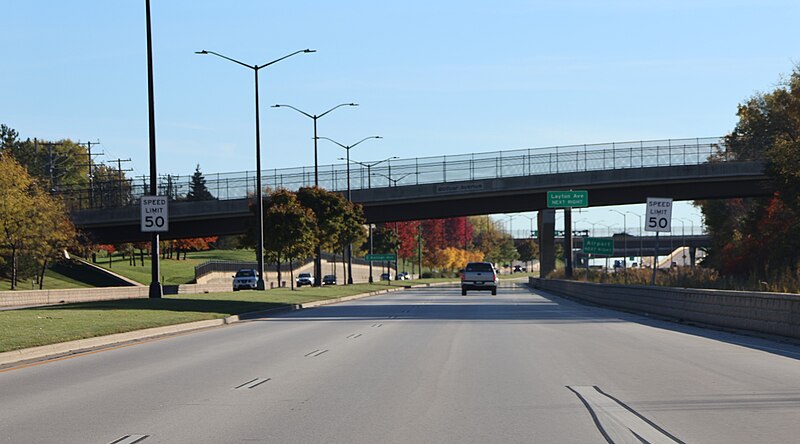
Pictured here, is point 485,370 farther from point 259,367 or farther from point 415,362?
point 259,367

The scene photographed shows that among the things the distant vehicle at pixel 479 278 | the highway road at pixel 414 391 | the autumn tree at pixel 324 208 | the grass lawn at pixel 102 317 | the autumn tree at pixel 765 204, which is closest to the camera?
the highway road at pixel 414 391

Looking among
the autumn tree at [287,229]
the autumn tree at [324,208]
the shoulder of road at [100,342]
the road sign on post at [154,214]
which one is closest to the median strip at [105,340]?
the shoulder of road at [100,342]

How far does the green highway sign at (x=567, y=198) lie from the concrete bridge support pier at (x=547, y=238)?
19.6 metres

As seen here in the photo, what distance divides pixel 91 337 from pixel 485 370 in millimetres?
10378

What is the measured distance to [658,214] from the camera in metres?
38.8

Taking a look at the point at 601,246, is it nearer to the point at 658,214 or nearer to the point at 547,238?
the point at 547,238

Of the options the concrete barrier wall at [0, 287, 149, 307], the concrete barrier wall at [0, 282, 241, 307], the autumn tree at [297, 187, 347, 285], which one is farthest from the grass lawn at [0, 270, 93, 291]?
the autumn tree at [297, 187, 347, 285]

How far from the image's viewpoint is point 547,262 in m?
103

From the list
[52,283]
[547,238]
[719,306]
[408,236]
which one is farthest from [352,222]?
[408,236]

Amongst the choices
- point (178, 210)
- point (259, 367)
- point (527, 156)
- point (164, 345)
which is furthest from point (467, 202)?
point (259, 367)

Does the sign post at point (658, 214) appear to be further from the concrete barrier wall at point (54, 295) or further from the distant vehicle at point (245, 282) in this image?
the distant vehicle at point (245, 282)

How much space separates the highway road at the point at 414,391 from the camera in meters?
11.0

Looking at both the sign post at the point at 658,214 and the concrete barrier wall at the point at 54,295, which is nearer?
the sign post at the point at 658,214

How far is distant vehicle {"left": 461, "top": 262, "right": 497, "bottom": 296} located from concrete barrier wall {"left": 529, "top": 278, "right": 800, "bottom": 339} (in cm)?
2236
